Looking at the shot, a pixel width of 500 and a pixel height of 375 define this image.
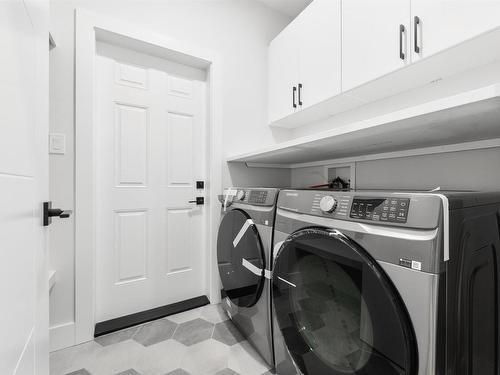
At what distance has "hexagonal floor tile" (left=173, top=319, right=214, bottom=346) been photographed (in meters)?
1.43

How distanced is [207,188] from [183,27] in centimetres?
123

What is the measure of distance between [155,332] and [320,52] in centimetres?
215

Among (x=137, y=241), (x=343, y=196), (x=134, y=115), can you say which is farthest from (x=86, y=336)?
(x=343, y=196)

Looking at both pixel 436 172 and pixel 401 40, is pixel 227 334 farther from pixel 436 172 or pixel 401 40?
pixel 401 40

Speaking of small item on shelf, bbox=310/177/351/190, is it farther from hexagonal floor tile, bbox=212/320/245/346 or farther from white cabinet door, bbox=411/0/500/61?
hexagonal floor tile, bbox=212/320/245/346

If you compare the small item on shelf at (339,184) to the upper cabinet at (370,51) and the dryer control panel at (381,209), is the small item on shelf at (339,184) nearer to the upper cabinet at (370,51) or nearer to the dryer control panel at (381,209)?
the upper cabinet at (370,51)

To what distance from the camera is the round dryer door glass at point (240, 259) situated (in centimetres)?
119

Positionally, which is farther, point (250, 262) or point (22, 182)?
point (250, 262)

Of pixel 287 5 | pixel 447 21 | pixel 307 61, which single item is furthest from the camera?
pixel 287 5

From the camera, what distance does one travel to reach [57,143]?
1.39 m

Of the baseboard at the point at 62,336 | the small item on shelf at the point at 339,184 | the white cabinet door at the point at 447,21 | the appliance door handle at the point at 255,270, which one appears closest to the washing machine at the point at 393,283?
the appliance door handle at the point at 255,270

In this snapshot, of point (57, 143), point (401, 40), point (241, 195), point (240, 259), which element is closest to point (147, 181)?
point (57, 143)

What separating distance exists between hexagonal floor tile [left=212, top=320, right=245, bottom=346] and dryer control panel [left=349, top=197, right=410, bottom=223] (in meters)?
1.17

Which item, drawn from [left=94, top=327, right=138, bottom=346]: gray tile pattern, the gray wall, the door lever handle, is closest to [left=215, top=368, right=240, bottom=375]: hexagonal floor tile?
[left=94, top=327, right=138, bottom=346]: gray tile pattern
